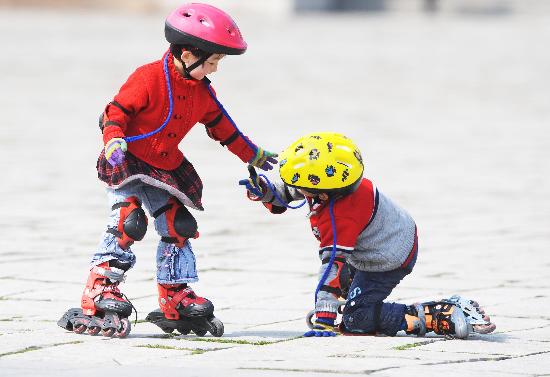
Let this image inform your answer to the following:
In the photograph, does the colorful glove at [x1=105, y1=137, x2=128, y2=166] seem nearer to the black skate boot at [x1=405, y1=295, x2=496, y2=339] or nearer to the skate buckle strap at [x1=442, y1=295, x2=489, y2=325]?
the black skate boot at [x1=405, y1=295, x2=496, y2=339]

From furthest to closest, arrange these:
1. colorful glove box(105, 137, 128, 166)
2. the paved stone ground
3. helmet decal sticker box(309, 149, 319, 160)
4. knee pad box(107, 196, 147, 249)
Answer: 1. helmet decal sticker box(309, 149, 319, 160)
2. knee pad box(107, 196, 147, 249)
3. colorful glove box(105, 137, 128, 166)
4. the paved stone ground

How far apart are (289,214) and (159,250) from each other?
434 centimetres

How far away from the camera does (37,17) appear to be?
41.6 metres

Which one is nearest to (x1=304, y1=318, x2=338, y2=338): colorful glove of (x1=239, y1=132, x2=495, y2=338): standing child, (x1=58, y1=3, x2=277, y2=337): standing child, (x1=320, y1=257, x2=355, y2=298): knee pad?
(x1=239, y1=132, x2=495, y2=338): standing child

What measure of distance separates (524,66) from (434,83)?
4.33m

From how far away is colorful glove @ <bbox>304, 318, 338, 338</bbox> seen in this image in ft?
18.3

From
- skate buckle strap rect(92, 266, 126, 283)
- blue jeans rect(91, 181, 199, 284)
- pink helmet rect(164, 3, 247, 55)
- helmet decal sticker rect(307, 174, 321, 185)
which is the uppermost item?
pink helmet rect(164, 3, 247, 55)

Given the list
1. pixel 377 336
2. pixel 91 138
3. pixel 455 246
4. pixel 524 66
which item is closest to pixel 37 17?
pixel 524 66

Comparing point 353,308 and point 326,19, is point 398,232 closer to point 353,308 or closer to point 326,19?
point 353,308

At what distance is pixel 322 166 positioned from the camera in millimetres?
5613

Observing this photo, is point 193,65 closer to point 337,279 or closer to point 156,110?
point 156,110

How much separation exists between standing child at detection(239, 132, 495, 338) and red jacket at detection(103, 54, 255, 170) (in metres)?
0.39

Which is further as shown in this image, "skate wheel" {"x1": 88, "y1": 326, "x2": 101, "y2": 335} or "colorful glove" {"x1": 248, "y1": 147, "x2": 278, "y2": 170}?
"colorful glove" {"x1": 248, "y1": 147, "x2": 278, "y2": 170}

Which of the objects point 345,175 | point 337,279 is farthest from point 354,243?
point 345,175
